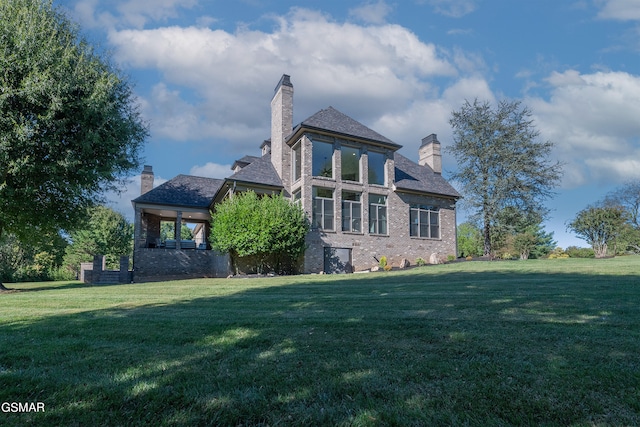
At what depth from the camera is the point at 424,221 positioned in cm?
2448

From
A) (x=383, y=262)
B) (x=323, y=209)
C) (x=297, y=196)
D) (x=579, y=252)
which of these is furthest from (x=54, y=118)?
(x=579, y=252)

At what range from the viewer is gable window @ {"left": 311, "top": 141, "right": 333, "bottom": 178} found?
20.9 metres

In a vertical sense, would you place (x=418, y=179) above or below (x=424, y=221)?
above

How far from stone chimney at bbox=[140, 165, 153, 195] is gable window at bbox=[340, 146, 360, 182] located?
1492 cm

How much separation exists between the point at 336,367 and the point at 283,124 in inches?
805

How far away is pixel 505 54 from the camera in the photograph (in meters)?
13.9

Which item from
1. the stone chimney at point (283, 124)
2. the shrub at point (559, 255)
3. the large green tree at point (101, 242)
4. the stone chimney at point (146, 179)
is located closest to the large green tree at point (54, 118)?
the stone chimney at point (283, 124)

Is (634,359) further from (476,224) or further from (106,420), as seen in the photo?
(476,224)

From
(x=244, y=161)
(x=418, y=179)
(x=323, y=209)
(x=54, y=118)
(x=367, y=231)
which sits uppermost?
(x=244, y=161)

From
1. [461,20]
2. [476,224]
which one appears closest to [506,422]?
[461,20]

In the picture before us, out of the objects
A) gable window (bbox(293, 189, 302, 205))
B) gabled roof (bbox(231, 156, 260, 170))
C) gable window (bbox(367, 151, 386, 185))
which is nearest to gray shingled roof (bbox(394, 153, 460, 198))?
gable window (bbox(367, 151, 386, 185))

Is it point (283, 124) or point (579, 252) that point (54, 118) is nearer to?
point (283, 124)

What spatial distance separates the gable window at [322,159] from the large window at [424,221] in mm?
6164

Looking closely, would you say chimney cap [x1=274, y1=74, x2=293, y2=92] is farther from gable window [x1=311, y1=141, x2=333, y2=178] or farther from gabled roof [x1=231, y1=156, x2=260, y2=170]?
gabled roof [x1=231, y1=156, x2=260, y2=170]
